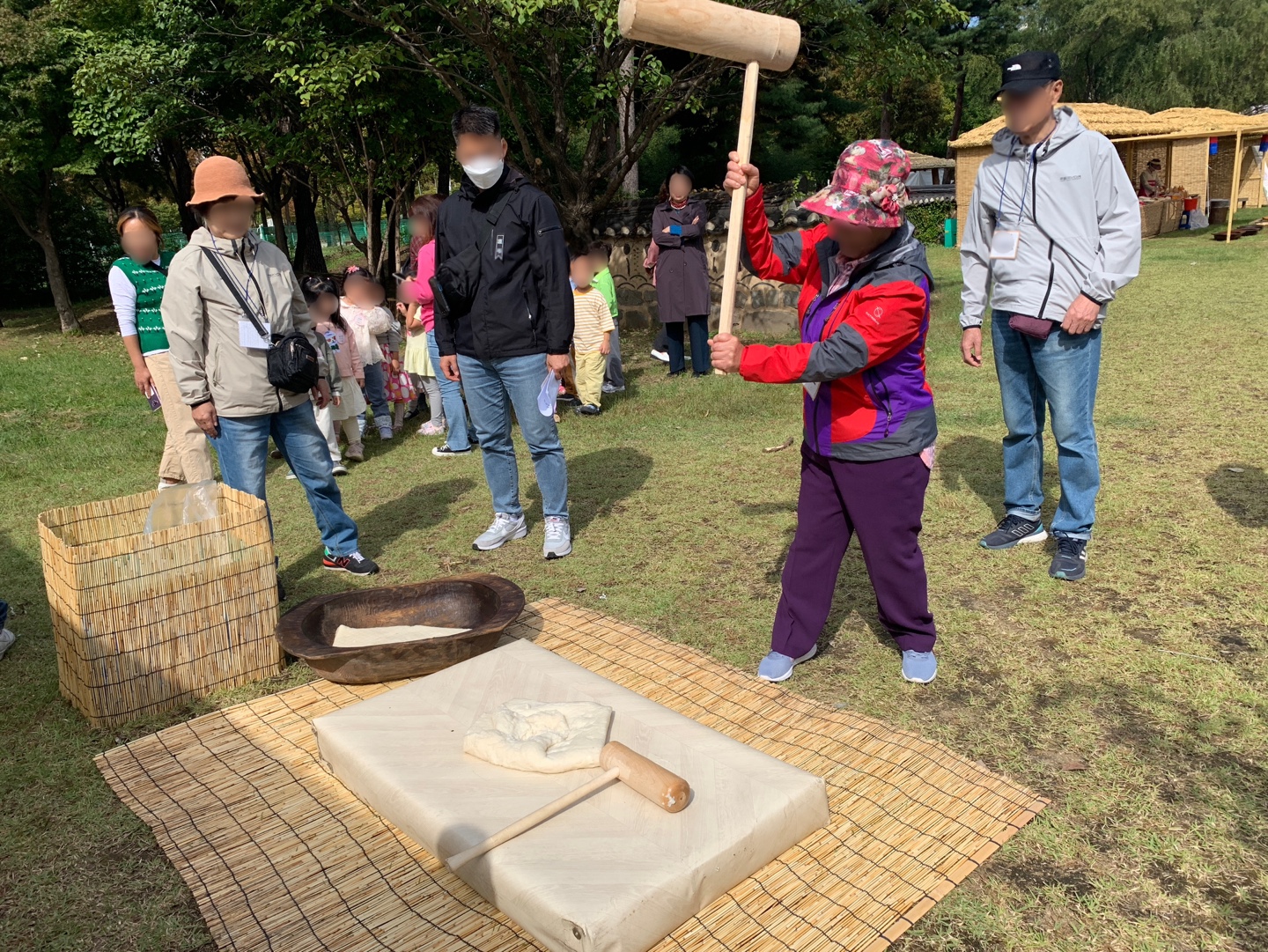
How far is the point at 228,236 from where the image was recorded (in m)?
4.21

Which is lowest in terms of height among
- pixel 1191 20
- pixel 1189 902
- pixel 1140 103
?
pixel 1189 902

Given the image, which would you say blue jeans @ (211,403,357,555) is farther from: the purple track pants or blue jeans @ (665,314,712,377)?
blue jeans @ (665,314,712,377)

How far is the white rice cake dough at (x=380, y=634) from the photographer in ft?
12.4

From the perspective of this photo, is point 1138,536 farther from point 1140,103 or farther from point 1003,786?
point 1140,103

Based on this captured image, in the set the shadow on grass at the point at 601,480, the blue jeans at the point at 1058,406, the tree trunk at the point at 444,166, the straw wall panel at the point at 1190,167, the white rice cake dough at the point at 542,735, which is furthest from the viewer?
the straw wall panel at the point at 1190,167

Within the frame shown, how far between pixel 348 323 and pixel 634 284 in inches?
219

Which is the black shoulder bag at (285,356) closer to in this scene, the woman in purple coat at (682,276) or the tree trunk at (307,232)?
the woman in purple coat at (682,276)

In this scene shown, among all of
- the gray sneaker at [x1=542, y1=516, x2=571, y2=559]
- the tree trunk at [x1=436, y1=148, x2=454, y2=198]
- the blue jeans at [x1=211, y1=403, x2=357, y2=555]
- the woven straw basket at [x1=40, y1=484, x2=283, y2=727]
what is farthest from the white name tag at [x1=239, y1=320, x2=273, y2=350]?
the tree trunk at [x1=436, y1=148, x2=454, y2=198]

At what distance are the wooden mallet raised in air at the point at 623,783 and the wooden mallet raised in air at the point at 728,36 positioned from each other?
4.47 feet

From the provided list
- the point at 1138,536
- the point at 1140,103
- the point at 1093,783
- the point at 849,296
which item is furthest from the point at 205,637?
the point at 1140,103

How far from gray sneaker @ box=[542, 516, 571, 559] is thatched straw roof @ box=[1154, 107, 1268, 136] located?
20827mm

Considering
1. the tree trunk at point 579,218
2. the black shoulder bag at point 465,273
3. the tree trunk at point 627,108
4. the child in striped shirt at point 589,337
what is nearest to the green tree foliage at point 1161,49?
the tree trunk at point 627,108

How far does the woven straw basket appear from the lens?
3424 millimetres

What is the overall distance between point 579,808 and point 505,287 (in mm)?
2876
